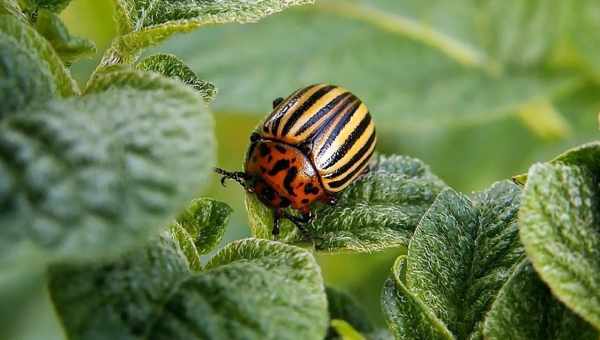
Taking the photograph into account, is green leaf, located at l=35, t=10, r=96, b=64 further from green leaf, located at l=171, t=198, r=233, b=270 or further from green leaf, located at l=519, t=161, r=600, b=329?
green leaf, located at l=519, t=161, r=600, b=329

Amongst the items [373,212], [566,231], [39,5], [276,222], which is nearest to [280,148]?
[276,222]

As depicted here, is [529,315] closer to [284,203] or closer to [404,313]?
[404,313]

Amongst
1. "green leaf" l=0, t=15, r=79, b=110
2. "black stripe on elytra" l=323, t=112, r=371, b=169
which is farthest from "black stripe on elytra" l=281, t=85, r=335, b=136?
"green leaf" l=0, t=15, r=79, b=110

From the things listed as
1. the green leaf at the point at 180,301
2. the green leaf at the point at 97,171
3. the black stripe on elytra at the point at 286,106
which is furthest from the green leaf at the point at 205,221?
the green leaf at the point at 97,171

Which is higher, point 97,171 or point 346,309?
point 97,171

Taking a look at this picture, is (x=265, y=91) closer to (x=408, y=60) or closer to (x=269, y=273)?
(x=408, y=60)

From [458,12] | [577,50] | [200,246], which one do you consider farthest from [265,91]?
[200,246]
